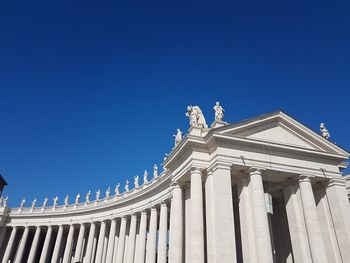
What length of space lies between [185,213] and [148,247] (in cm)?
1541

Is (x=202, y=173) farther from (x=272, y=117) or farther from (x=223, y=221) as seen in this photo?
(x=272, y=117)

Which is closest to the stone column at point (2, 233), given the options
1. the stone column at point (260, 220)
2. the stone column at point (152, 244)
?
the stone column at point (152, 244)

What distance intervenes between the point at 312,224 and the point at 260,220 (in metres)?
6.91

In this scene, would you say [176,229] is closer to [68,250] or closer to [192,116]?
[192,116]

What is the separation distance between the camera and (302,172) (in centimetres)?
3641

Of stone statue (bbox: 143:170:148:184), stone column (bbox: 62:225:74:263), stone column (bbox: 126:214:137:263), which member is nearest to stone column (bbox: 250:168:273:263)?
stone column (bbox: 126:214:137:263)

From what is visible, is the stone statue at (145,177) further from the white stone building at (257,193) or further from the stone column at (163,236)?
the white stone building at (257,193)

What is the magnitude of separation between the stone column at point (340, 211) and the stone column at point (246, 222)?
10.9m

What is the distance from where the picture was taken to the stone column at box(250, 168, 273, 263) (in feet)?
97.1

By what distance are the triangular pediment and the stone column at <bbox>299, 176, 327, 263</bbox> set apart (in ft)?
15.8

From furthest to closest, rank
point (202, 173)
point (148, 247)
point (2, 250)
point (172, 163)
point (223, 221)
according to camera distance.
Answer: point (2, 250) < point (148, 247) < point (172, 163) < point (202, 173) < point (223, 221)

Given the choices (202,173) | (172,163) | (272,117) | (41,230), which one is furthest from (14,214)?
(272,117)

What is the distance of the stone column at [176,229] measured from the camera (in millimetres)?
34219

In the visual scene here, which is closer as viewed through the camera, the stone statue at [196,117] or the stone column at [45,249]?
the stone statue at [196,117]
